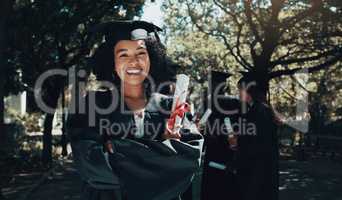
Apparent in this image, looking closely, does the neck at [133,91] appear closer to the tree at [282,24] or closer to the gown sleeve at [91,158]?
the gown sleeve at [91,158]

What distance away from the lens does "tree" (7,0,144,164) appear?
15633mm

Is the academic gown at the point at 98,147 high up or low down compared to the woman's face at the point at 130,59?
down

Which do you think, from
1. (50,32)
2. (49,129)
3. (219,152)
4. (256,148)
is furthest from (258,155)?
(49,129)

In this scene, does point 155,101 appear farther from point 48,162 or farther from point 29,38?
point 48,162

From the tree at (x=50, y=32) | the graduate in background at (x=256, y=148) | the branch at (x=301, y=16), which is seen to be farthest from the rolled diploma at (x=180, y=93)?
the branch at (x=301, y=16)

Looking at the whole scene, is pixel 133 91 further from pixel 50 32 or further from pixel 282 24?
pixel 282 24

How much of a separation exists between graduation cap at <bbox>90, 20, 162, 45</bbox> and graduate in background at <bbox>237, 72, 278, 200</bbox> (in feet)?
11.7

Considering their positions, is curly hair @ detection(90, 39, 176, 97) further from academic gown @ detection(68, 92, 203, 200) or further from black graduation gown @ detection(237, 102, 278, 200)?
black graduation gown @ detection(237, 102, 278, 200)

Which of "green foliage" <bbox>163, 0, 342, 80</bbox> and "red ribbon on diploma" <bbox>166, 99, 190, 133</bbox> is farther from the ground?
"green foliage" <bbox>163, 0, 342, 80</bbox>

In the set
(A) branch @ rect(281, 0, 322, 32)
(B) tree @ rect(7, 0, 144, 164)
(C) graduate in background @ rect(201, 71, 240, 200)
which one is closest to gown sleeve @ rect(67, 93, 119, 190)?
(C) graduate in background @ rect(201, 71, 240, 200)

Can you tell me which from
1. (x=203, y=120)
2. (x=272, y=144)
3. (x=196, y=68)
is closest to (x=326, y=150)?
(x=272, y=144)

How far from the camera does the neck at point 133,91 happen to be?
301 cm

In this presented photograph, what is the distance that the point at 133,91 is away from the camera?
3027 mm

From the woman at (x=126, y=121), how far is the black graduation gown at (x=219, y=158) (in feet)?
12.5
